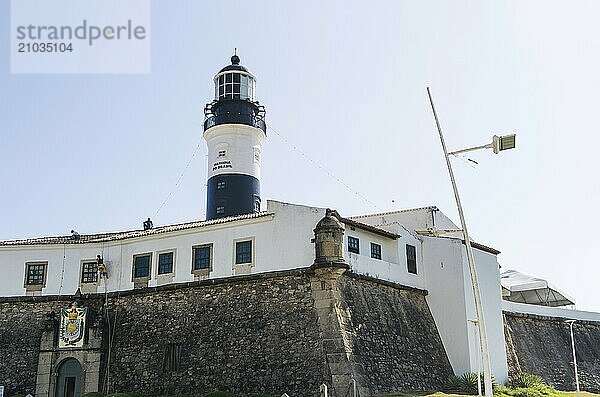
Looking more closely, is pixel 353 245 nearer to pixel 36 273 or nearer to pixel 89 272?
pixel 89 272

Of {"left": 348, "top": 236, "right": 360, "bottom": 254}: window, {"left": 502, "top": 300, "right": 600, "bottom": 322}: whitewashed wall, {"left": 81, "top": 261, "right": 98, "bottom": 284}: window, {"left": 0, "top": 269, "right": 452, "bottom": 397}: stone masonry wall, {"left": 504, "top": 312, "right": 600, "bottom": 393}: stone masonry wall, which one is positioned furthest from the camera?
{"left": 502, "top": 300, "right": 600, "bottom": 322}: whitewashed wall

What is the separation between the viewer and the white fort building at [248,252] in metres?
30.6

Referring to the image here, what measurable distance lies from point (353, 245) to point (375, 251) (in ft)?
5.83

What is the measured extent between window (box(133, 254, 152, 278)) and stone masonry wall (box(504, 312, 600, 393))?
59.5 ft

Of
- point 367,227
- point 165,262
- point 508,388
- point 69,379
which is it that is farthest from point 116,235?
point 508,388

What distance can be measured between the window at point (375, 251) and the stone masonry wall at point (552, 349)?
9.62 meters

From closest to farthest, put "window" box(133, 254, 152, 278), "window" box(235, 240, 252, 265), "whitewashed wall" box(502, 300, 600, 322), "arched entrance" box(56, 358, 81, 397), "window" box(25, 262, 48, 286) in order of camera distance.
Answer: "window" box(235, 240, 252, 265) < "arched entrance" box(56, 358, 81, 397) < "window" box(133, 254, 152, 278) < "window" box(25, 262, 48, 286) < "whitewashed wall" box(502, 300, 600, 322)

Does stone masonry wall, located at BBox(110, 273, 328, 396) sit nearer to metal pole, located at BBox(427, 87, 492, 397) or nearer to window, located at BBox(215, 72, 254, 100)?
Result: metal pole, located at BBox(427, 87, 492, 397)

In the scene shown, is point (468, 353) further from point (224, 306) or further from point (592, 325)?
point (592, 325)

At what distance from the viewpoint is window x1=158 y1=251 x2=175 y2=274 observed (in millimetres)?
32787

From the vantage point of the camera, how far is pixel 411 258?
3419cm

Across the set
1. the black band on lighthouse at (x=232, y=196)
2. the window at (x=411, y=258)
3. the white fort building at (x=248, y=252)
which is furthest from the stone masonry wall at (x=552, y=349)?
the black band on lighthouse at (x=232, y=196)

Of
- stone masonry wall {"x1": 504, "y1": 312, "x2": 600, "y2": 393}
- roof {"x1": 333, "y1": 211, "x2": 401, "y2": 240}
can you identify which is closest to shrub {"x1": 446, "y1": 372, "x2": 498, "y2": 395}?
stone masonry wall {"x1": 504, "y1": 312, "x2": 600, "y2": 393}

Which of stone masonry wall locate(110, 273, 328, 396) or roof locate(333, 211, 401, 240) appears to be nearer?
stone masonry wall locate(110, 273, 328, 396)
